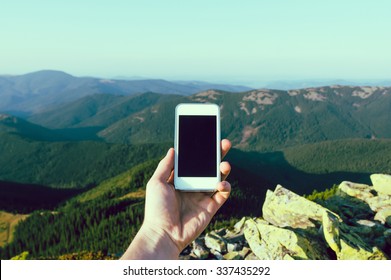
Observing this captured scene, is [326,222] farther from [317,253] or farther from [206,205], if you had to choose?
[206,205]

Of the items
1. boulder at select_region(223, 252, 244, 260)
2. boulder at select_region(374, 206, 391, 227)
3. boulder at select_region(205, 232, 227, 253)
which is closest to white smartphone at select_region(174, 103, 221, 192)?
boulder at select_region(223, 252, 244, 260)

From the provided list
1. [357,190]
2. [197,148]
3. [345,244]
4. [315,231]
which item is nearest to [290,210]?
[315,231]

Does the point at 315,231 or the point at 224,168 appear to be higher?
the point at 224,168

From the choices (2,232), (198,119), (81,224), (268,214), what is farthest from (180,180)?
(2,232)

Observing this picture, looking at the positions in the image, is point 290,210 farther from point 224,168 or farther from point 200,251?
point 224,168
